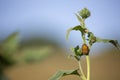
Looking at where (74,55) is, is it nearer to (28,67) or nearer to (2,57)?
(2,57)

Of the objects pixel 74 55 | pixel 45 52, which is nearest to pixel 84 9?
pixel 74 55

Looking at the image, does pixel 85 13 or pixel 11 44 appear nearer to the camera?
pixel 85 13

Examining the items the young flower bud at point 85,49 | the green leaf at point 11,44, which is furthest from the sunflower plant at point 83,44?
the green leaf at point 11,44

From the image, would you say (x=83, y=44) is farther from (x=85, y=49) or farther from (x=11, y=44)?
(x=11, y=44)

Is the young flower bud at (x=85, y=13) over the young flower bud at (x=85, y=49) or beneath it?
over

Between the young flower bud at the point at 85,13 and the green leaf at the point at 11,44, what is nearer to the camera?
the young flower bud at the point at 85,13

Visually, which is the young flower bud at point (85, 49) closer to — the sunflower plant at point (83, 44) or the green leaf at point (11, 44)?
the sunflower plant at point (83, 44)

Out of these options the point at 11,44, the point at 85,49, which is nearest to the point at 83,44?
the point at 85,49

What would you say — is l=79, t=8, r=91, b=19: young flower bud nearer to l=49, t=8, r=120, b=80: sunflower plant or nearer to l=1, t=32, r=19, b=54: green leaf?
l=49, t=8, r=120, b=80: sunflower plant

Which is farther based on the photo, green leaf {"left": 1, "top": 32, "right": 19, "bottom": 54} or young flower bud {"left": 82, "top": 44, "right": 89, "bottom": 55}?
green leaf {"left": 1, "top": 32, "right": 19, "bottom": 54}

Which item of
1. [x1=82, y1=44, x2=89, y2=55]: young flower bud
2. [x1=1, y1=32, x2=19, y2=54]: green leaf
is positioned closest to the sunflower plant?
[x1=82, y1=44, x2=89, y2=55]: young flower bud
